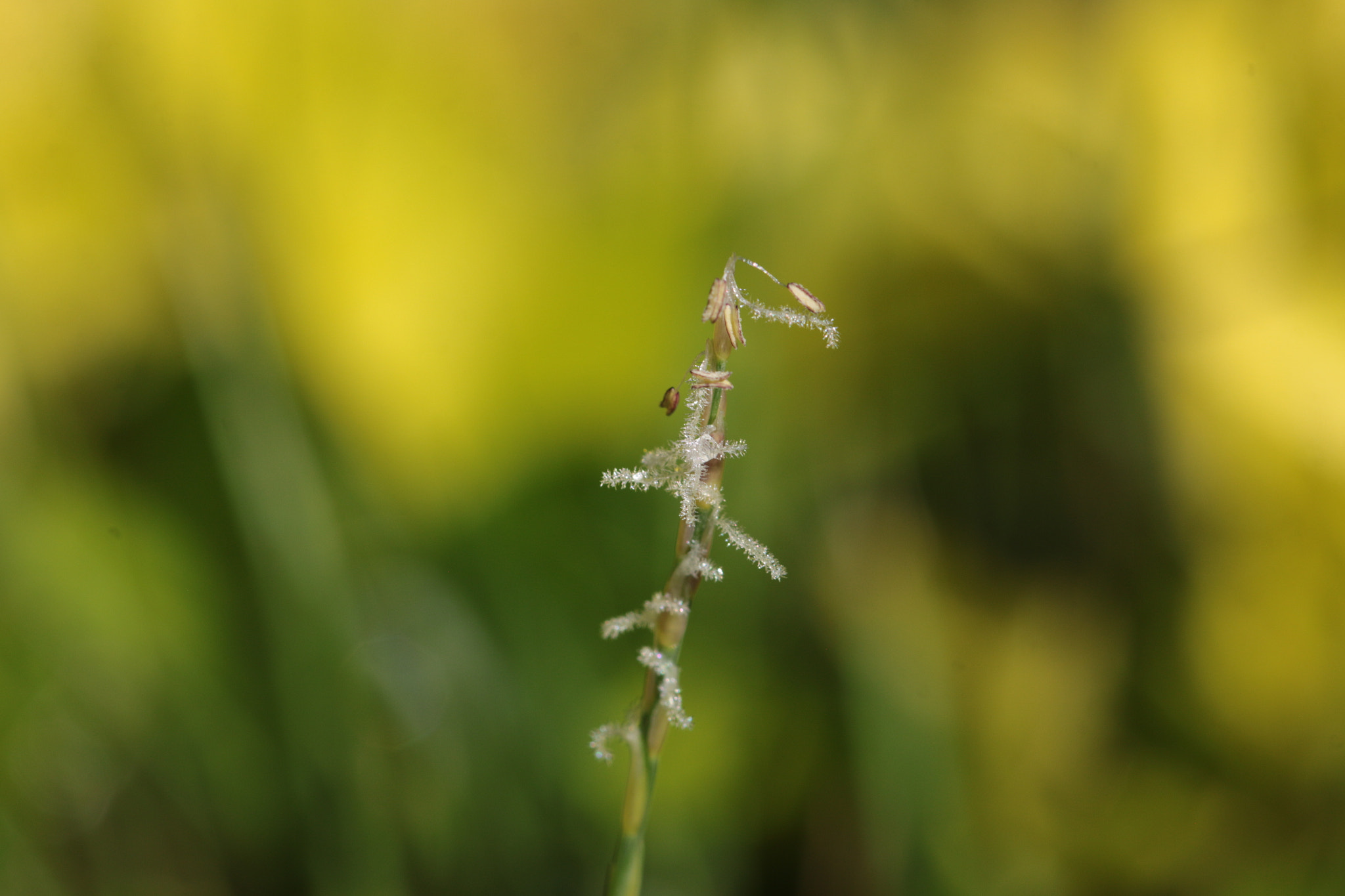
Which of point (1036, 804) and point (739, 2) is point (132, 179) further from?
point (1036, 804)

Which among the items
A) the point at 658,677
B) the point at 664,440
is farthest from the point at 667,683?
the point at 664,440

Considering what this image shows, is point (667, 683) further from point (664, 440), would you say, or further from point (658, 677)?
point (664, 440)

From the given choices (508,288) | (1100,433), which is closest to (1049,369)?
(1100,433)

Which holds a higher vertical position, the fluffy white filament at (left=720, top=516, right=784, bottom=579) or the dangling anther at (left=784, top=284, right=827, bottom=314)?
the dangling anther at (left=784, top=284, right=827, bottom=314)

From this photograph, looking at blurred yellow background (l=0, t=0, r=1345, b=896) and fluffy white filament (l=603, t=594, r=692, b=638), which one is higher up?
blurred yellow background (l=0, t=0, r=1345, b=896)

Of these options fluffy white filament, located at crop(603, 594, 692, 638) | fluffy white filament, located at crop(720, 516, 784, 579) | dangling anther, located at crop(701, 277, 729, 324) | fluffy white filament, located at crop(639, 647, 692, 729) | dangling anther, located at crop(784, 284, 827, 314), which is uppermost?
dangling anther, located at crop(784, 284, 827, 314)
